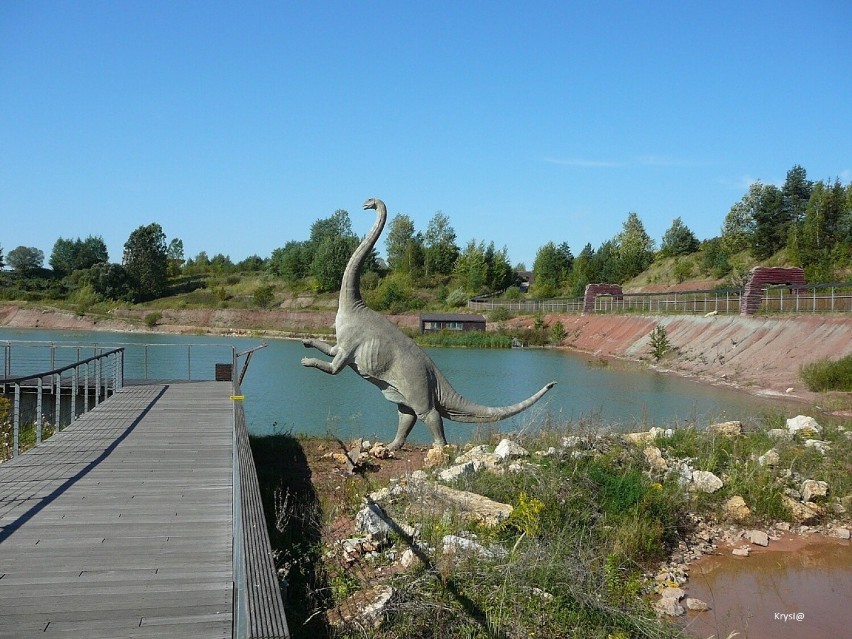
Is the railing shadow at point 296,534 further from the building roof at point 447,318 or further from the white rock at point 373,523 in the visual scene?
the building roof at point 447,318

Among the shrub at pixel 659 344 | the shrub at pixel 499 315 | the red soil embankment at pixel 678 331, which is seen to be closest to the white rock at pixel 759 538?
the red soil embankment at pixel 678 331

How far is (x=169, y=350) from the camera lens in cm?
3812

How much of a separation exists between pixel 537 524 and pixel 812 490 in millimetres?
4410

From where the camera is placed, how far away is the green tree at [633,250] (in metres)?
72.2

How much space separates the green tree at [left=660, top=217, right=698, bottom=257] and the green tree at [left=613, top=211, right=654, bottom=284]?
226 cm

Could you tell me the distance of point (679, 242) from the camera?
234ft

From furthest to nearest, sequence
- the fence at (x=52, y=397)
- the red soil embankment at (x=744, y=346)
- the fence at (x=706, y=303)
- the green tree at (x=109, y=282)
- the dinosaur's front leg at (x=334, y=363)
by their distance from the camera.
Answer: the green tree at (x=109, y=282) → the fence at (x=706, y=303) → the red soil embankment at (x=744, y=346) → the fence at (x=52, y=397) → the dinosaur's front leg at (x=334, y=363)

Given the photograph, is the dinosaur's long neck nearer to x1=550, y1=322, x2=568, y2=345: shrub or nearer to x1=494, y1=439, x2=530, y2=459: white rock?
x1=494, y1=439, x2=530, y2=459: white rock

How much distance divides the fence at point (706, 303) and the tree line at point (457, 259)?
7.16 meters

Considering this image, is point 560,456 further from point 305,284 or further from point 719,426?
point 305,284

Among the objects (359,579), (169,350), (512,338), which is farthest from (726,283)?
(359,579)

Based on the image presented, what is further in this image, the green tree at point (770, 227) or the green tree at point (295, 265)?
the green tree at point (295, 265)

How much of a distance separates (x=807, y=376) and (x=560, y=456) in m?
18.3

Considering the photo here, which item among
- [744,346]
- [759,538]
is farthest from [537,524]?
[744,346]
